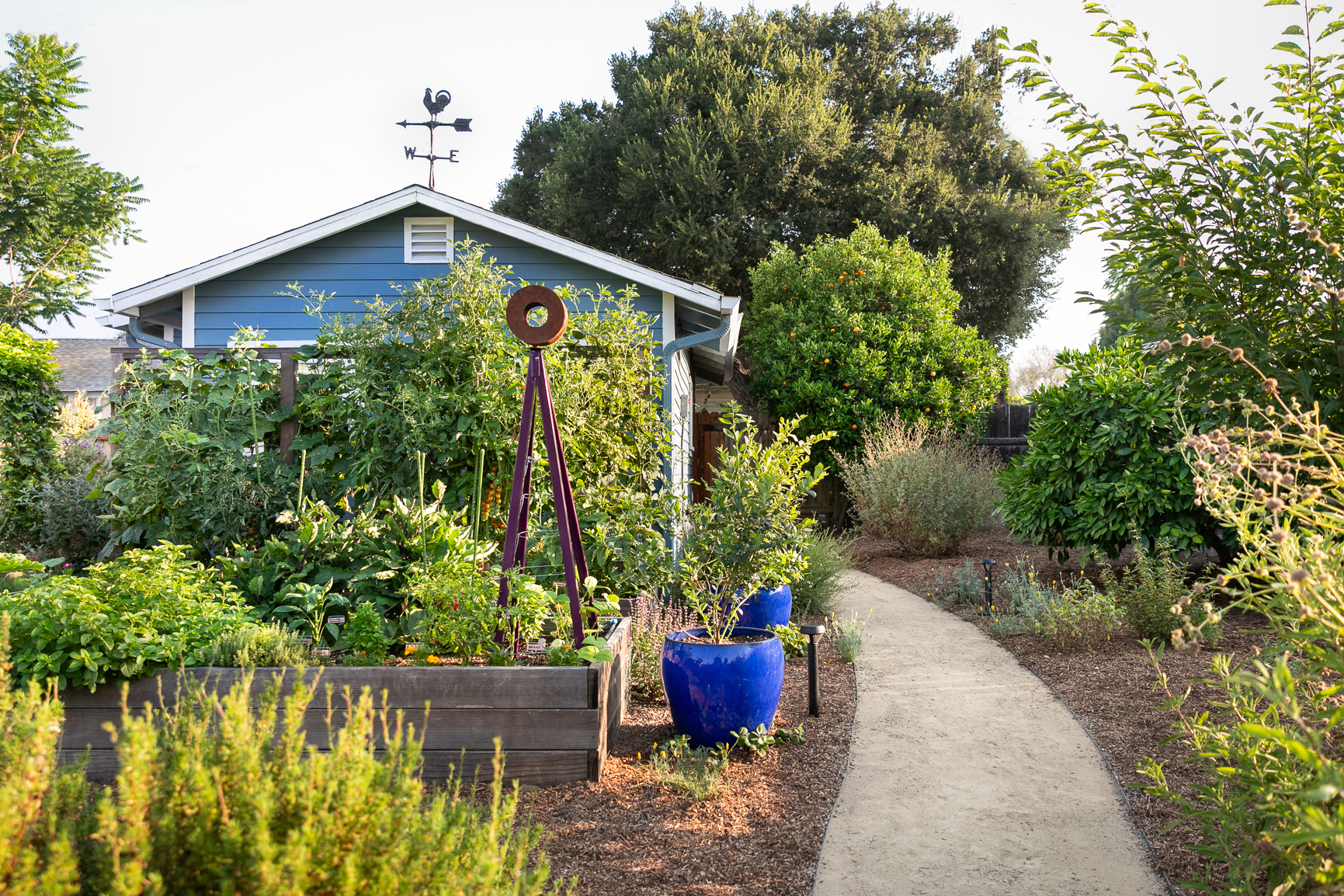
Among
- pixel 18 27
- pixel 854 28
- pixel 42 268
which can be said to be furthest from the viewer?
pixel 854 28

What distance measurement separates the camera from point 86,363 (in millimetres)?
28562

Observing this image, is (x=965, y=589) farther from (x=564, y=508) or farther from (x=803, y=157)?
(x=803, y=157)

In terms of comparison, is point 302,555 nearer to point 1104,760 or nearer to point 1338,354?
point 1104,760

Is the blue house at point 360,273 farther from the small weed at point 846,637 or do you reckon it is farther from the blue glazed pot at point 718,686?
the blue glazed pot at point 718,686

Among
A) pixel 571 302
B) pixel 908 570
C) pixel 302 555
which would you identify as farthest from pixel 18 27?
pixel 908 570

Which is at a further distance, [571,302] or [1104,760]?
[571,302]

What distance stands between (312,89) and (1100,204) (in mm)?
5654

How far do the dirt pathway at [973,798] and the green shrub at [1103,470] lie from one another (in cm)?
206

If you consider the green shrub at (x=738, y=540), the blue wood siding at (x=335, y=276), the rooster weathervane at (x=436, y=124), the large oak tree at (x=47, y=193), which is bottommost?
the green shrub at (x=738, y=540)

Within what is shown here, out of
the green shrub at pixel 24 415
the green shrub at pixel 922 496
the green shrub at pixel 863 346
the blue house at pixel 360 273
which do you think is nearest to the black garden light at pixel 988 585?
the green shrub at pixel 922 496

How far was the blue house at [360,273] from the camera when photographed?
7.73 meters

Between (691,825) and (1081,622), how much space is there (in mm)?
3796

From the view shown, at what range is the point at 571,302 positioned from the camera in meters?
7.26

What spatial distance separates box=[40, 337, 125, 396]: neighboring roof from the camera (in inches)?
1042
